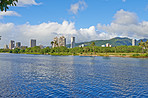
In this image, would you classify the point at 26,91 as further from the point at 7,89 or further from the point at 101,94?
the point at 101,94

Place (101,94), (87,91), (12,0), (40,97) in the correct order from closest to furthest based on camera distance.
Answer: (12,0) < (40,97) < (101,94) < (87,91)

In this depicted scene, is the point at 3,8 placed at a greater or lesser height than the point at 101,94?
greater

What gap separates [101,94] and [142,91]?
11335mm

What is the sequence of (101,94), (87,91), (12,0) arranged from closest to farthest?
1. (12,0)
2. (101,94)
3. (87,91)

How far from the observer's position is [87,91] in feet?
117

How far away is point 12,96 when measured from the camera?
3128cm

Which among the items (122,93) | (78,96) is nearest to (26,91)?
(78,96)

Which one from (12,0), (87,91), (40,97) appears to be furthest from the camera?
(87,91)

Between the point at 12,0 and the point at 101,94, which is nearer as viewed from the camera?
the point at 12,0

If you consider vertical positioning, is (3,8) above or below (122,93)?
above

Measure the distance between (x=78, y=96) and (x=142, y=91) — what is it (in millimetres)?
16902

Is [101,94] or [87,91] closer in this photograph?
[101,94]

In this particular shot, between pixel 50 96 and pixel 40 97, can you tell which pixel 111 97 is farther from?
pixel 40 97

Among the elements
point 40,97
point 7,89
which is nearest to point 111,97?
point 40,97
